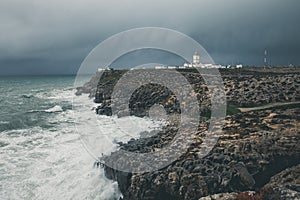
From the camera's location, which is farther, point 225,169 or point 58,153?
point 58,153

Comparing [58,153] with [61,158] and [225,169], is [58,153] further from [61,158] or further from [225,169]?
[225,169]

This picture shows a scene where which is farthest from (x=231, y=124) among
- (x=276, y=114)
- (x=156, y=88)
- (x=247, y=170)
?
(x=156, y=88)

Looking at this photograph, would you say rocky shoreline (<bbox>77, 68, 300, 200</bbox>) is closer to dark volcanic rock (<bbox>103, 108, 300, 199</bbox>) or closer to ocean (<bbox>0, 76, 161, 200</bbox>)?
dark volcanic rock (<bbox>103, 108, 300, 199</bbox>)

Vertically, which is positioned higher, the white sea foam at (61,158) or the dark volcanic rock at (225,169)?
the dark volcanic rock at (225,169)

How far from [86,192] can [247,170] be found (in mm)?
16063

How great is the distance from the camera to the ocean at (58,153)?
1179 inches

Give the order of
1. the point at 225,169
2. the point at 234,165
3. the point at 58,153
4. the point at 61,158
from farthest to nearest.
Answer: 1. the point at 58,153
2. the point at 61,158
3. the point at 234,165
4. the point at 225,169

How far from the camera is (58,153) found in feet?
128

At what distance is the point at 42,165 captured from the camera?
116 ft

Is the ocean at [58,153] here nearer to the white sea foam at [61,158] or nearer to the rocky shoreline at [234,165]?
the white sea foam at [61,158]

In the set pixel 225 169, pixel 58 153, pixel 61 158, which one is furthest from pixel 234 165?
pixel 58 153

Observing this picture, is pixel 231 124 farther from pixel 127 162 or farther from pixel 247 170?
pixel 127 162

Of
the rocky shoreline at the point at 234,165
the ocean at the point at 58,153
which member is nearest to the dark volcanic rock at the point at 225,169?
the rocky shoreline at the point at 234,165

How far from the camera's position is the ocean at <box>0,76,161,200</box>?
98.2 feet
